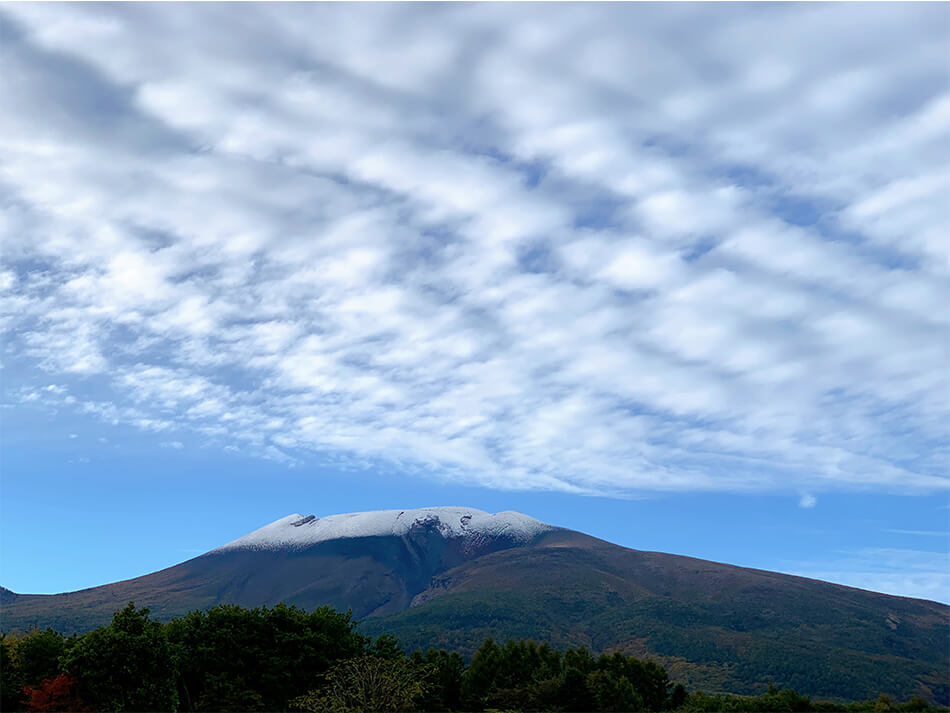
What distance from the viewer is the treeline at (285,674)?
144 feet

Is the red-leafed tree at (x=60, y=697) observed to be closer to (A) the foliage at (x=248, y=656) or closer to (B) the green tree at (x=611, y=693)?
(A) the foliage at (x=248, y=656)

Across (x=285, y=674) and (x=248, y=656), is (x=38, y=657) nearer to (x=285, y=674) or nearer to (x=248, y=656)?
(x=248, y=656)

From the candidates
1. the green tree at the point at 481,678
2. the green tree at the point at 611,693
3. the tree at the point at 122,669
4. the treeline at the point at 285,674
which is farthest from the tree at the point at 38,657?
the green tree at the point at 611,693

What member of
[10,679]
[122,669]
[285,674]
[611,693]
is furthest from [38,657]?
[611,693]

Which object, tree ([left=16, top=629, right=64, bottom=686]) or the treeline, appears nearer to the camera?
the treeline

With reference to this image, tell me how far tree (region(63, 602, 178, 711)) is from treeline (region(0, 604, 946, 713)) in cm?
5

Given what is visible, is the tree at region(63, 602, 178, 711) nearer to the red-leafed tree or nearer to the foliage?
the red-leafed tree

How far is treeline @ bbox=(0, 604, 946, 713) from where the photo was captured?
1727 inches

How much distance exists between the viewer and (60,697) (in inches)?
1721

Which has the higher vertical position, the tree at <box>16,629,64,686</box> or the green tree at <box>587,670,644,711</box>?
the tree at <box>16,629,64,686</box>

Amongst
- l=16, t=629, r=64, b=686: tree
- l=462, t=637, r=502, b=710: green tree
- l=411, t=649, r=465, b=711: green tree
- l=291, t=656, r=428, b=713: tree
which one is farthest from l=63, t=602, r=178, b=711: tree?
l=462, t=637, r=502, b=710: green tree

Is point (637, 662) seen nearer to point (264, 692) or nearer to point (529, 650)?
point (529, 650)

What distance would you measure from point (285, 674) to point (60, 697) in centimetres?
1621

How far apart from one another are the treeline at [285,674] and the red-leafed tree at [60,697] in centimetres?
5
